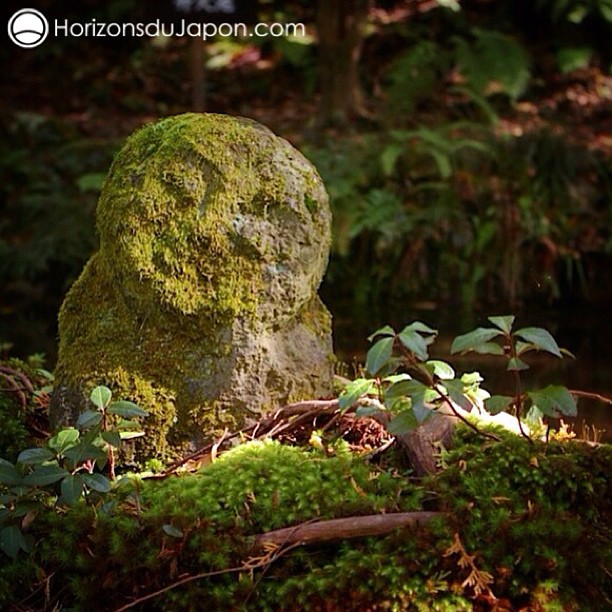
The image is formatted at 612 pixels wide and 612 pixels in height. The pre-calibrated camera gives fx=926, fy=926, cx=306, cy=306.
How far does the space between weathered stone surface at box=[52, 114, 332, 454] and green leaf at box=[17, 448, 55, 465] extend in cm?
31

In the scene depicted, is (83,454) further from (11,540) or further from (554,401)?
(554,401)

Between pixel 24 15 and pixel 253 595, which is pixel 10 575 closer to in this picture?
pixel 253 595

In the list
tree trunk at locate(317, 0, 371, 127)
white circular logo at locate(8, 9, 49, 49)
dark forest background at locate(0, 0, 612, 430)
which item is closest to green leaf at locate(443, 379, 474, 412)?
dark forest background at locate(0, 0, 612, 430)

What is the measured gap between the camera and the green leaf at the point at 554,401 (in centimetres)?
209

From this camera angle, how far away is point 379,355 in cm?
215

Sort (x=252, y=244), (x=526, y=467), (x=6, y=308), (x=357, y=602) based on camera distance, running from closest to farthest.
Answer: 1. (x=357, y=602)
2. (x=526, y=467)
3. (x=252, y=244)
4. (x=6, y=308)

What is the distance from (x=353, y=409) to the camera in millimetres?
2502

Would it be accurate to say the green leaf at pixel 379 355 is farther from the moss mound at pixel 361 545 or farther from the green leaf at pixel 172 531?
the green leaf at pixel 172 531

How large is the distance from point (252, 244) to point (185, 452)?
586 mm

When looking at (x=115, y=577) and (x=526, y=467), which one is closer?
(x=115, y=577)

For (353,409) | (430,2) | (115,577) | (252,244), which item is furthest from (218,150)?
(430,2)

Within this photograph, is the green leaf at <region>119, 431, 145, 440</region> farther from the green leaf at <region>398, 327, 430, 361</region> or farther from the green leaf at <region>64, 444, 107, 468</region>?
the green leaf at <region>398, 327, 430, 361</region>

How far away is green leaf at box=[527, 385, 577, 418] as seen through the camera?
2088 mm

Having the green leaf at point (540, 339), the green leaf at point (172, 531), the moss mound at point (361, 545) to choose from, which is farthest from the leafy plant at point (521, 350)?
the green leaf at point (172, 531)
